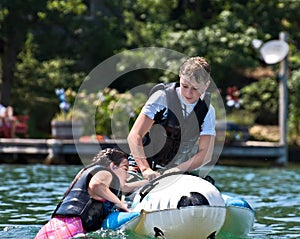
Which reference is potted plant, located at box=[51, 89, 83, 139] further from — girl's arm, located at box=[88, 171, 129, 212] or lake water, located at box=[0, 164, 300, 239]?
girl's arm, located at box=[88, 171, 129, 212]

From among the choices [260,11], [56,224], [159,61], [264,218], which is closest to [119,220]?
[56,224]

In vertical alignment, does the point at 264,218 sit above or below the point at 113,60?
below

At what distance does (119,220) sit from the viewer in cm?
895

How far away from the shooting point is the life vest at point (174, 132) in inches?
358

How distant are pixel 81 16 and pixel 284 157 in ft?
35.4

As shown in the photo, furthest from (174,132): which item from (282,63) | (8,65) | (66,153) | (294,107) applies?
(8,65)

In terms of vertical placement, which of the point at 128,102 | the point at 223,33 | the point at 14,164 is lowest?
the point at 14,164

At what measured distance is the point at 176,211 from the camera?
8.56 m

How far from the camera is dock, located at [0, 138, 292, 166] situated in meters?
24.2

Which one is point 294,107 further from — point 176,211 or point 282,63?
point 176,211

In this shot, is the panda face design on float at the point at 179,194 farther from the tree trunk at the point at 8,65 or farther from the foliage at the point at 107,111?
the tree trunk at the point at 8,65

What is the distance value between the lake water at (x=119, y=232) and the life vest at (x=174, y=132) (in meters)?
0.97

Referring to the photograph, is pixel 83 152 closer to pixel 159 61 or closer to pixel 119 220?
pixel 159 61

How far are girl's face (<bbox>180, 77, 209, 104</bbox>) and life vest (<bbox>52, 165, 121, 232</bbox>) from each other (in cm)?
110
